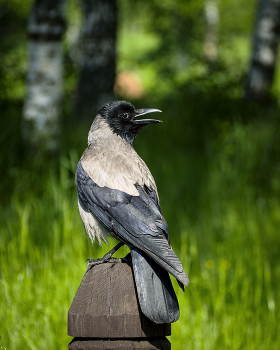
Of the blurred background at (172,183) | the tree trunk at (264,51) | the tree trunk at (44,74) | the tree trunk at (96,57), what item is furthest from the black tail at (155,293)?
the tree trunk at (264,51)

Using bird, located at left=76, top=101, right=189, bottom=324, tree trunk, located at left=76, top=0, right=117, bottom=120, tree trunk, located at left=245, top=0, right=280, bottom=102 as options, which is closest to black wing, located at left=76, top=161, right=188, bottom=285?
bird, located at left=76, top=101, right=189, bottom=324

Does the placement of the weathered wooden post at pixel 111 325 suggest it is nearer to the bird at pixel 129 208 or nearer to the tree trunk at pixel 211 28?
the bird at pixel 129 208

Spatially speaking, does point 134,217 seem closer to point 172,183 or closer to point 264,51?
point 172,183

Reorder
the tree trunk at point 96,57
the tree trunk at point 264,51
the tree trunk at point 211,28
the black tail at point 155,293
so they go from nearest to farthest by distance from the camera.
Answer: the black tail at point 155,293 → the tree trunk at point 96,57 → the tree trunk at point 264,51 → the tree trunk at point 211,28

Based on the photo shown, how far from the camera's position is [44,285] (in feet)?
8.06

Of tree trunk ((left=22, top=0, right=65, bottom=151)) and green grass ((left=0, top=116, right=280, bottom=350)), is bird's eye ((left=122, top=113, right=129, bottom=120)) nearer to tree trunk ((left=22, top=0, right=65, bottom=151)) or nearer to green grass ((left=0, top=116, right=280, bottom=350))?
green grass ((left=0, top=116, right=280, bottom=350))

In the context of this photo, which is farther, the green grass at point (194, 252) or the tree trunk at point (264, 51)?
the tree trunk at point (264, 51)

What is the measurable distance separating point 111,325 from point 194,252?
1773mm

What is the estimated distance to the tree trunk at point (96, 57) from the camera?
5449 mm

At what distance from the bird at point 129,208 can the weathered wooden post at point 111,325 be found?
7cm

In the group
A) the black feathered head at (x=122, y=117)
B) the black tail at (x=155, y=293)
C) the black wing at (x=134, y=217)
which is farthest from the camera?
the black feathered head at (x=122, y=117)

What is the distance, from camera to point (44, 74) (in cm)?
409

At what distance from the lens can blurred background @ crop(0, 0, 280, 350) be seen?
2328mm

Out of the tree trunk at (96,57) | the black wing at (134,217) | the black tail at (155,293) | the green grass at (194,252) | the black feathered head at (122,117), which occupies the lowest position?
the green grass at (194,252)
